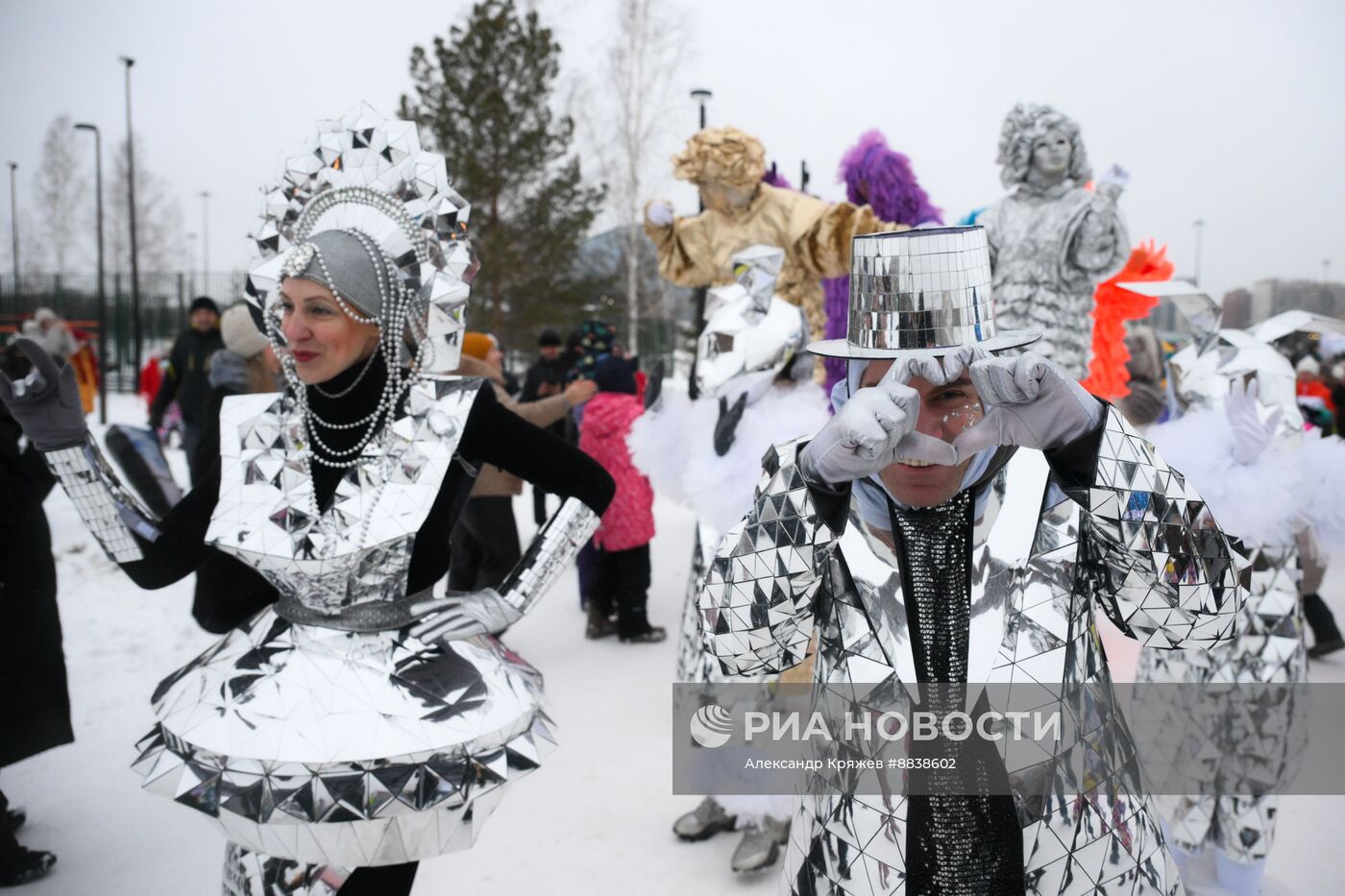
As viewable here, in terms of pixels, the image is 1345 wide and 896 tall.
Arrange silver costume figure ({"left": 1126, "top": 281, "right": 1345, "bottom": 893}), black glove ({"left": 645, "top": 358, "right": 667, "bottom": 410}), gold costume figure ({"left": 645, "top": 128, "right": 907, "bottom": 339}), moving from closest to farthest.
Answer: silver costume figure ({"left": 1126, "top": 281, "right": 1345, "bottom": 893}), black glove ({"left": 645, "top": 358, "right": 667, "bottom": 410}), gold costume figure ({"left": 645, "top": 128, "right": 907, "bottom": 339})

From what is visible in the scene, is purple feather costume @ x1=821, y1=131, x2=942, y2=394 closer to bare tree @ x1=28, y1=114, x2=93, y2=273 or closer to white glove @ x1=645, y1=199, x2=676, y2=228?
white glove @ x1=645, y1=199, x2=676, y2=228

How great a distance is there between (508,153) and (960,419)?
18564 millimetres

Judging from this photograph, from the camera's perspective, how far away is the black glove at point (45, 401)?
205 centimetres

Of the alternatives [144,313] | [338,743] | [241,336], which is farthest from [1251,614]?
[144,313]

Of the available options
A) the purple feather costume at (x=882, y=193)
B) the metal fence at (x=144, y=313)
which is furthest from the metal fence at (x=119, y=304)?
the purple feather costume at (x=882, y=193)

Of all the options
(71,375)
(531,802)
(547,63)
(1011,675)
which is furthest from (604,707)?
(547,63)

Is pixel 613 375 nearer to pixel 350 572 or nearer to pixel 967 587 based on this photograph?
pixel 350 572

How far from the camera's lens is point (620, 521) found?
5.57 metres

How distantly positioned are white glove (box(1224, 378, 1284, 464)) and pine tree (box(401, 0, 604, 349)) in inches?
634

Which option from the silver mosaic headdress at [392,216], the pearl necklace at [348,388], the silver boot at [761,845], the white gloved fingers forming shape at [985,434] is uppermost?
the silver mosaic headdress at [392,216]

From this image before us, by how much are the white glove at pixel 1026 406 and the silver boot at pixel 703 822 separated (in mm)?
2383

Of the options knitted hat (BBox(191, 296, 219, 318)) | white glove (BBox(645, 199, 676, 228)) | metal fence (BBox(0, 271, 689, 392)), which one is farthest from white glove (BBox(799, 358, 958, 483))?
metal fence (BBox(0, 271, 689, 392))

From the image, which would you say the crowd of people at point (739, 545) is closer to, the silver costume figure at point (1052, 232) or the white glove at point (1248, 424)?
the white glove at point (1248, 424)

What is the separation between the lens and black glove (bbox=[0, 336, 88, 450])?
2055 millimetres
